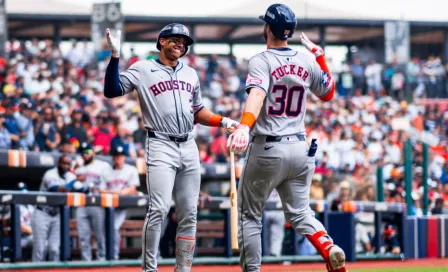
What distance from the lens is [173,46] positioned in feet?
26.0

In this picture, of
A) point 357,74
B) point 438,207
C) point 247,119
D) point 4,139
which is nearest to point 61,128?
point 4,139

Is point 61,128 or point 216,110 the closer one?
point 61,128

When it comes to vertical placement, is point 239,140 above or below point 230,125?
below

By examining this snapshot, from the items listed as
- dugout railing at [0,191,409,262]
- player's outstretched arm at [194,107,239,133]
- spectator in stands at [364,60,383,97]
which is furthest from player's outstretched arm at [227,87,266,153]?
spectator in stands at [364,60,383,97]

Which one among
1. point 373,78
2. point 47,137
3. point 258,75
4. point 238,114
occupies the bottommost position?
point 47,137

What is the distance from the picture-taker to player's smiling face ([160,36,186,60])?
792 centimetres

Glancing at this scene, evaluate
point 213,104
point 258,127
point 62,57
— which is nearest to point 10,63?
point 62,57

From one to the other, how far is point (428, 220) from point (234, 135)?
9.11 meters

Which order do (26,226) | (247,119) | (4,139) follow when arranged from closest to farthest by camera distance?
(247,119) < (26,226) < (4,139)

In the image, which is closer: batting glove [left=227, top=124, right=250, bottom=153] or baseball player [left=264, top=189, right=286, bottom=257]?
batting glove [left=227, top=124, right=250, bottom=153]

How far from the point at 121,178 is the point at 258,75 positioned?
5696mm

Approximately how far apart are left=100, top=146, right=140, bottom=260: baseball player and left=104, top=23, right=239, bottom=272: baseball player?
4.44 metres

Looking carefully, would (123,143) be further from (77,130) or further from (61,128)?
(61,128)

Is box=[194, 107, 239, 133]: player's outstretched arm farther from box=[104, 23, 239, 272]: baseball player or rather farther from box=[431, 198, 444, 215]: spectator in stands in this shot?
box=[431, 198, 444, 215]: spectator in stands
